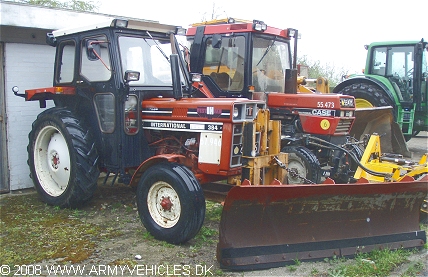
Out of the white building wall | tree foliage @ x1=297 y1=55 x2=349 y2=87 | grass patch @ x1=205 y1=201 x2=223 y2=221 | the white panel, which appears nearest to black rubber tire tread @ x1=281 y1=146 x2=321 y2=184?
grass patch @ x1=205 y1=201 x2=223 y2=221

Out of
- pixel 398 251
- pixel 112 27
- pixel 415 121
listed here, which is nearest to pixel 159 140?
pixel 112 27

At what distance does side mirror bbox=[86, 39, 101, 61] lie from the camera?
17.9ft

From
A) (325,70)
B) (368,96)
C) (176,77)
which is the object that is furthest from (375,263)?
(325,70)

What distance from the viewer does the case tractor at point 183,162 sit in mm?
4312

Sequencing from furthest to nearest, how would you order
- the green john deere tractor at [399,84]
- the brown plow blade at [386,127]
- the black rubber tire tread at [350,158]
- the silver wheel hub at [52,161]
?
the green john deere tractor at [399,84] < the brown plow blade at [386,127] < the black rubber tire tread at [350,158] < the silver wheel hub at [52,161]

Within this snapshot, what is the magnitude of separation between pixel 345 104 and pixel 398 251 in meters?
3.29

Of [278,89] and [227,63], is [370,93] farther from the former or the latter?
[227,63]

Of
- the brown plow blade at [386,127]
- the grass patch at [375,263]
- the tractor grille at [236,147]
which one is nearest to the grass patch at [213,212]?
the tractor grille at [236,147]

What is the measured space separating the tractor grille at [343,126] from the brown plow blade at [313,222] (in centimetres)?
265

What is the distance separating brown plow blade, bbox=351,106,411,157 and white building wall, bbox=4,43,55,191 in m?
5.69

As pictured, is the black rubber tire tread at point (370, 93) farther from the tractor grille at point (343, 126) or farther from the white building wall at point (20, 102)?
the white building wall at point (20, 102)

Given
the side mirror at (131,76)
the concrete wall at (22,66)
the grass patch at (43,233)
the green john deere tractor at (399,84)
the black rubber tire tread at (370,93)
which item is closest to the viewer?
the grass patch at (43,233)

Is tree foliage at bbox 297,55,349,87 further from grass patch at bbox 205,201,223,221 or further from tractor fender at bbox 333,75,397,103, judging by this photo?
grass patch at bbox 205,201,223,221

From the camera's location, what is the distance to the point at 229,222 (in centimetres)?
418
